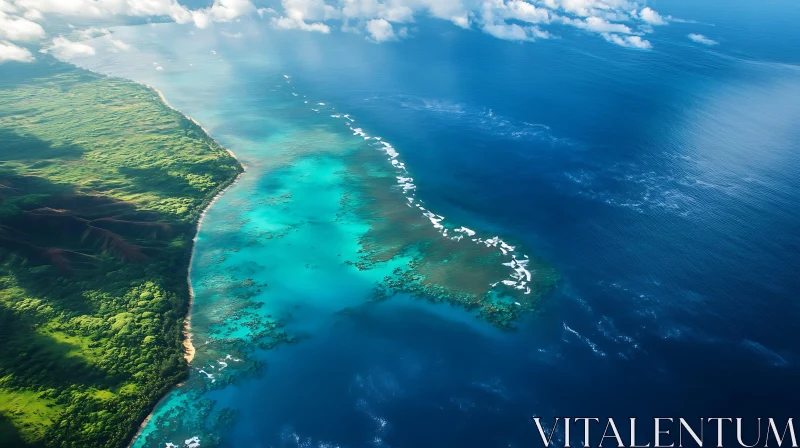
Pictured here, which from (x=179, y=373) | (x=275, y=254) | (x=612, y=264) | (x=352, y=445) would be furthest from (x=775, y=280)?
(x=179, y=373)

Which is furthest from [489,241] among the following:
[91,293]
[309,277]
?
[91,293]

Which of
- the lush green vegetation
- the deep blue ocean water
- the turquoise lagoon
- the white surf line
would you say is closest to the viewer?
the lush green vegetation

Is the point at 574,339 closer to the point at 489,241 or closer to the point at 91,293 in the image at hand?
the point at 489,241

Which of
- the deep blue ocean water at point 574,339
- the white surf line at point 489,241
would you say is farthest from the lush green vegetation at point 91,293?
the white surf line at point 489,241

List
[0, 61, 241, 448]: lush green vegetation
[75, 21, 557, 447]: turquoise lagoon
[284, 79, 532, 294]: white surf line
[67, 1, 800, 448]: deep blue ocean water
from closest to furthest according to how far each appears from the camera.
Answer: [0, 61, 241, 448]: lush green vegetation, [67, 1, 800, 448]: deep blue ocean water, [75, 21, 557, 447]: turquoise lagoon, [284, 79, 532, 294]: white surf line

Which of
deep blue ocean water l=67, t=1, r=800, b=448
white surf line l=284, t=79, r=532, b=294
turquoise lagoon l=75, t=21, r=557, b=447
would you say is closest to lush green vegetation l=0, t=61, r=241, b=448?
turquoise lagoon l=75, t=21, r=557, b=447

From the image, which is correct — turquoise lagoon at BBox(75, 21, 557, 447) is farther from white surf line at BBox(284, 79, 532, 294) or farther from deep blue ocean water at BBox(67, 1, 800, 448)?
deep blue ocean water at BBox(67, 1, 800, 448)

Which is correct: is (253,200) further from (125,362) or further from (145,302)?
(125,362)

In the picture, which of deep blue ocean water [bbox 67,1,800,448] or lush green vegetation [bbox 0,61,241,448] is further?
deep blue ocean water [bbox 67,1,800,448]
